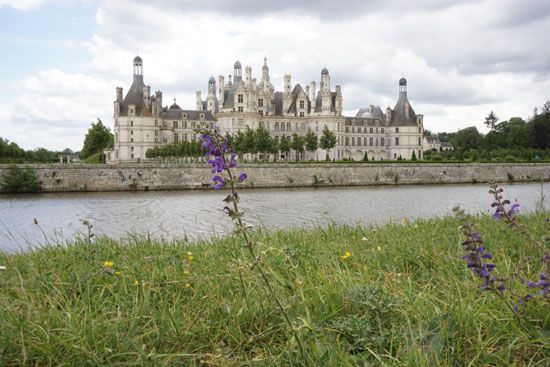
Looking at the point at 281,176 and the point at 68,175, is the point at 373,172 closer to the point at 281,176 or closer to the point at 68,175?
the point at 281,176

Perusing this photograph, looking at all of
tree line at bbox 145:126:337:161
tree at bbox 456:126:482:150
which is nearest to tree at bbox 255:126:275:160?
tree line at bbox 145:126:337:161

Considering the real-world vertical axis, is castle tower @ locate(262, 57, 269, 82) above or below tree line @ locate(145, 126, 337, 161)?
above

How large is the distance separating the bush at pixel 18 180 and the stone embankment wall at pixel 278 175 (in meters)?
0.55

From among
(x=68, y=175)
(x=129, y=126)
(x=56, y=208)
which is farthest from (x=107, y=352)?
(x=129, y=126)

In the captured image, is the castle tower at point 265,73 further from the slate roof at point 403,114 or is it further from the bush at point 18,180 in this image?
the bush at point 18,180

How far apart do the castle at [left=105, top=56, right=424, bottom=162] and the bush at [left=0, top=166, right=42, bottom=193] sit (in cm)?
3420

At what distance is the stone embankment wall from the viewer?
31984 mm

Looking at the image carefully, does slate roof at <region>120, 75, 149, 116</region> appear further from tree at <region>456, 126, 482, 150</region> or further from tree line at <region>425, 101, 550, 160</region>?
tree at <region>456, 126, 482, 150</region>

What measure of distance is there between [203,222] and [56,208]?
34.6 ft

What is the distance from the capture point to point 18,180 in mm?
29828

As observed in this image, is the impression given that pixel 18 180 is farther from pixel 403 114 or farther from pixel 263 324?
pixel 403 114

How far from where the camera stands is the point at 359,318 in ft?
9.02

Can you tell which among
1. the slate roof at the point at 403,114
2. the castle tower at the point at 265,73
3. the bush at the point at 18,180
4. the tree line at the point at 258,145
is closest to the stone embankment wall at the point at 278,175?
the bush at the point at 18,180

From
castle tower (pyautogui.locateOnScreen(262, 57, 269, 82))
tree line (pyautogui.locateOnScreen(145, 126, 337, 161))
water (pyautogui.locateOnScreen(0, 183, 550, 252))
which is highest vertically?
castle tower (pyautogui.locateOnScreen(262, 57, 269, 82))
